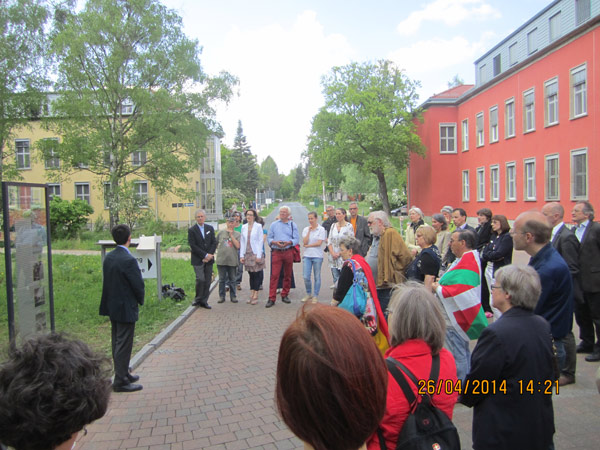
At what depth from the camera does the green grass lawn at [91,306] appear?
750 centimetres

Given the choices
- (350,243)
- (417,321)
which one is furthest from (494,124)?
(417,321)

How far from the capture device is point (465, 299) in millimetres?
4125

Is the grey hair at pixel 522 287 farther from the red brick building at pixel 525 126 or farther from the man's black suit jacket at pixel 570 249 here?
the red brick building at pixel 525 126

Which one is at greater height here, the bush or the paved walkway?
the bush

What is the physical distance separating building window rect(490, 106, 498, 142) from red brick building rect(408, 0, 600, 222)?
77 millimetres

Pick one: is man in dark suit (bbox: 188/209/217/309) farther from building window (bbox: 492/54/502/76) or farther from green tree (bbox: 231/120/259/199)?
green tree (bbox: 231/120/259/199)

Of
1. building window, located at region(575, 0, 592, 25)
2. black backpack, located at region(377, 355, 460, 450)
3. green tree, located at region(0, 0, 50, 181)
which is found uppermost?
building window, located at region(575, 0, 592, 25)

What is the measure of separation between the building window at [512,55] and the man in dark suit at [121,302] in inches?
1391

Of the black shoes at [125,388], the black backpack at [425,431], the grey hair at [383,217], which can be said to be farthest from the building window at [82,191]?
the black backpack at [425,431]

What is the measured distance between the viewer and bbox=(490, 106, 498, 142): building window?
31.3m

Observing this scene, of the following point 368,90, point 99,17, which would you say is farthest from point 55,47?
point 368,90

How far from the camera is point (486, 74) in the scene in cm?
3703

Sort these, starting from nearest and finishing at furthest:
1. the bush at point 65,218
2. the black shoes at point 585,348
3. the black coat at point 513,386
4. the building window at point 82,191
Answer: the black coat at point 513,386, the black shoes at point 585,348, the bush at point 65,218, the building window at point 82,191

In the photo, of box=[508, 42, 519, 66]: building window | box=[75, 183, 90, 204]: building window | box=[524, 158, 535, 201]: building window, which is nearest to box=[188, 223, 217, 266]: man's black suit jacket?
box=[524, 158, 535, 201]: building window
